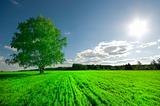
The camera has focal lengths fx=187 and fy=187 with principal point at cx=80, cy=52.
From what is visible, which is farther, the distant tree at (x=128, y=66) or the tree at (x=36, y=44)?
the distant tree at (x=128, y=66)

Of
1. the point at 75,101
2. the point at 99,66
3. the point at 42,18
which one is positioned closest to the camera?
the point at 75,101

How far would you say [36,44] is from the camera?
46.8 m

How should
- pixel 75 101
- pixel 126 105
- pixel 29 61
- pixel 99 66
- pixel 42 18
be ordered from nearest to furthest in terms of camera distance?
pixel 126 105 < pixel 75 101 < pixel 29 61 < pixel 42 18 < pixel 99 66

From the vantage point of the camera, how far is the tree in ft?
152

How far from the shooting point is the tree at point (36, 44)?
46.5m

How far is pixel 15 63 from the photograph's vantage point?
47.3 m

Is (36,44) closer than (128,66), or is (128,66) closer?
(36,44)

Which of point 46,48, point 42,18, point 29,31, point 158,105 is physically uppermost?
point 42,18

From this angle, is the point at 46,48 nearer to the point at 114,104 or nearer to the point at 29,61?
the point at 29,61

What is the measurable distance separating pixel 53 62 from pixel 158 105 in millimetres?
38538

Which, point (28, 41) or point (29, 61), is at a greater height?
point (28, 41)

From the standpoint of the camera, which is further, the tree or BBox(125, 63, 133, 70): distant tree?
BBox(125, 63, 133, 70): distant tree

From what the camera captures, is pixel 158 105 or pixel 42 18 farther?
pixel 42 18

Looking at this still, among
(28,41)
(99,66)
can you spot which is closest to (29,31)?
(28,41)
